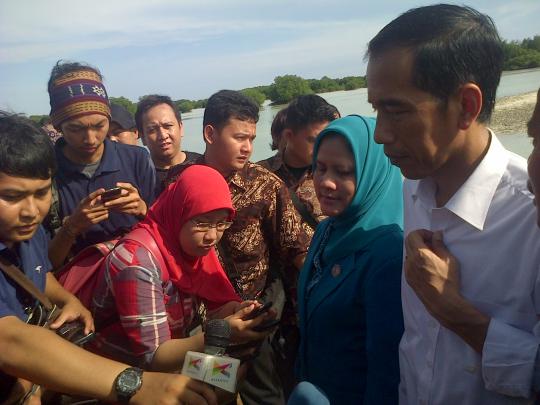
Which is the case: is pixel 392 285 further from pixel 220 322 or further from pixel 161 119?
pixel 161 119

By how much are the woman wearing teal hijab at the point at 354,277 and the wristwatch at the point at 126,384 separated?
0.72 m

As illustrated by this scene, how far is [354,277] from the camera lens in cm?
162

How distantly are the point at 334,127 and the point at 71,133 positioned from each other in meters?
1.74

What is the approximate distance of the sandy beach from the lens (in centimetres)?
1388

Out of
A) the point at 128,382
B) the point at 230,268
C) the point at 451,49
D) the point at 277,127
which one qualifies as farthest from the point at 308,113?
the point at 128,382

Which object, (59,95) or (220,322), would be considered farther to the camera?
(59,95)

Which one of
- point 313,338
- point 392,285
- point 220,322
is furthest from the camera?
point 313,338

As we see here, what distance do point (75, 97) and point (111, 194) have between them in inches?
32.1

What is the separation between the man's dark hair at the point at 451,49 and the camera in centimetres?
125

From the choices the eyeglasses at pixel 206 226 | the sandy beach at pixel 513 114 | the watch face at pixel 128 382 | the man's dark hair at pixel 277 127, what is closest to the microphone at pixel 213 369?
the watch face at pixel 128 382

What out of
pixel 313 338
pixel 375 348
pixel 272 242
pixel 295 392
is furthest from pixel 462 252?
pixel 272 242

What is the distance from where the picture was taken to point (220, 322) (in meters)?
1.45

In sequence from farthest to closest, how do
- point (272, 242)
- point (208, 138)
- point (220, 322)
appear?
1. point (208, 138)
2. point (272, 242)
3. point (220, 322)

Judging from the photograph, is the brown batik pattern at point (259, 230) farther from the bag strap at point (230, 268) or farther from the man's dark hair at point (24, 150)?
the man's dark hair at point (24, 150)
